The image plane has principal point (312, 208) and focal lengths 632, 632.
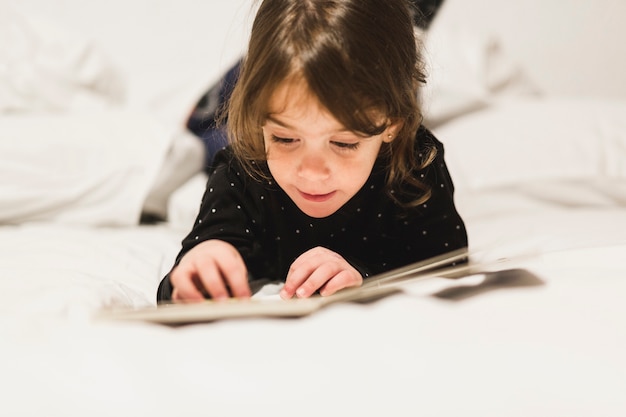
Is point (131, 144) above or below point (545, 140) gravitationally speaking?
below

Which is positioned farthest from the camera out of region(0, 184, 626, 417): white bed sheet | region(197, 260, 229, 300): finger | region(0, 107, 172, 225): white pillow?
region(0, 107, 172, 225): white pillow

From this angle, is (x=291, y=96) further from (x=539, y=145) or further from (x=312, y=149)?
(x=539, y=145)

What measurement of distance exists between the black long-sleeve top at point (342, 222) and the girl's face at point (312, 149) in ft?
0.19

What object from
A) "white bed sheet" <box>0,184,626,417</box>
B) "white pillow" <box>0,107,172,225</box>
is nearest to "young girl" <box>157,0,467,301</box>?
"white bed sheet" <box>0,184,626,417</box>

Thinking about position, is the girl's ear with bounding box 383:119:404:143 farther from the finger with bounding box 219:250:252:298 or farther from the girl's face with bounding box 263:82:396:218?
the finger with bounding box 219:250:252:298

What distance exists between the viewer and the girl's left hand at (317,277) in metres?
0.57

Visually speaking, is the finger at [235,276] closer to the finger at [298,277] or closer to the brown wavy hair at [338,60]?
the finger at [298,277]

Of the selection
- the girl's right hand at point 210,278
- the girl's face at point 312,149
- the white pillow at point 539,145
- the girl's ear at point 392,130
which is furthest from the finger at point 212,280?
the white pillow at point 539,145

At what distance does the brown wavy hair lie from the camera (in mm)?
561

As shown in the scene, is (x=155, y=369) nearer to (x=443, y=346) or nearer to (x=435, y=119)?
(x=443, y=346)

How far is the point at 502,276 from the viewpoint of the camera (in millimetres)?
530

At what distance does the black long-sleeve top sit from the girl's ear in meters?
0.04

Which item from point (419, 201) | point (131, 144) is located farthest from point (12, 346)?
point (131, 144)

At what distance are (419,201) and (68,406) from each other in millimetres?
453
